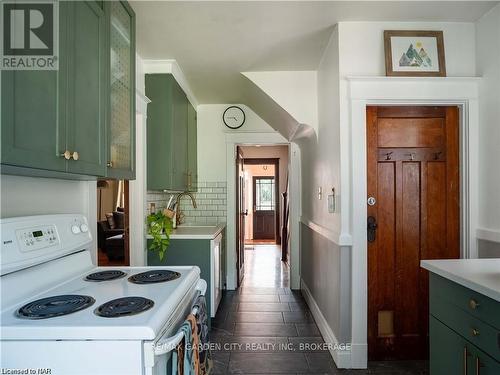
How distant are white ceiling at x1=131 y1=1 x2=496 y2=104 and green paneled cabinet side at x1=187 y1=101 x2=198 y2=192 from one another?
82 cm

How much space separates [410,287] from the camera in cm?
239

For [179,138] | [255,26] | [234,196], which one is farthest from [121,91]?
[234,196]

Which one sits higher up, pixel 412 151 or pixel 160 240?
pixel 412 151

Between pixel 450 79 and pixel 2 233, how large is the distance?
8.75 feet

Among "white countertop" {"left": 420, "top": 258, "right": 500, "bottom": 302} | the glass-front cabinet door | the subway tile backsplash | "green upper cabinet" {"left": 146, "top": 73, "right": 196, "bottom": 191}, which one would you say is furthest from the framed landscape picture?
the subway tile backsplash

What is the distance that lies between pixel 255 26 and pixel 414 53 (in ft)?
3.75

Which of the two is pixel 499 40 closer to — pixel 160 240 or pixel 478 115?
pixel 478 115

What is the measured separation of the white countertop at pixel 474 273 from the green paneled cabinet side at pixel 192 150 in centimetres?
276

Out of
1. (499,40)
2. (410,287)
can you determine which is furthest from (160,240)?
(499,40)

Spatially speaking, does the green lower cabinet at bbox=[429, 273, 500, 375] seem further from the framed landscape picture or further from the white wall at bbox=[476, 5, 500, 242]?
the framed landscape picture

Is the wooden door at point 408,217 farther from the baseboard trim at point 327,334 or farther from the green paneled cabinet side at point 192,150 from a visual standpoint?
the green paneled cabinet side at point 192,150

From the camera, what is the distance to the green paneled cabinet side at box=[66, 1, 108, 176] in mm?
1243

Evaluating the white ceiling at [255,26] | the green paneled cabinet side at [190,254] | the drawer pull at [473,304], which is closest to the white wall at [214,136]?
the white ceiling at [255,26]

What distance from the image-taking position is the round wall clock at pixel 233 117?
4297mm
